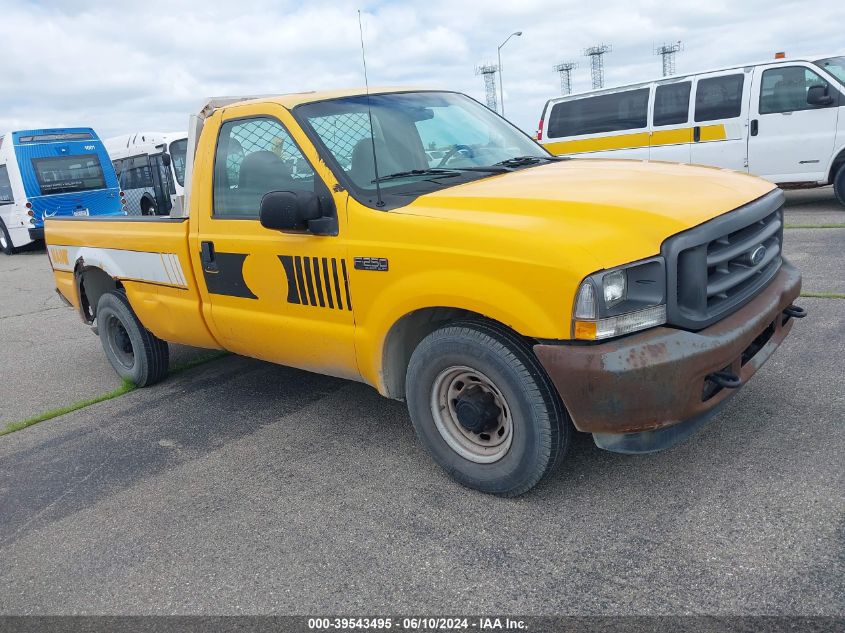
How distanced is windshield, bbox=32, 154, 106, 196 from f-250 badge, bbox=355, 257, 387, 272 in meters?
16.6

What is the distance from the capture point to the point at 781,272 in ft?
12.2

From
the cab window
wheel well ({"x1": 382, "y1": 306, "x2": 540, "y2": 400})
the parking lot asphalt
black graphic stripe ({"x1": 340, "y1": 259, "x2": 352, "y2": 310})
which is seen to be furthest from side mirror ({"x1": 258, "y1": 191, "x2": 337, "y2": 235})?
the parking lot asphalt

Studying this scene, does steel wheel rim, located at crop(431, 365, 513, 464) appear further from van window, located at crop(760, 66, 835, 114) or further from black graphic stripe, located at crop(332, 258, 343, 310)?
van window, located at crop(760, 66, 835, 114)

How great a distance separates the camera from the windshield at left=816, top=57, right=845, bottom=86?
33.8 ft

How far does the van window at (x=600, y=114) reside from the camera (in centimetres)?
1207

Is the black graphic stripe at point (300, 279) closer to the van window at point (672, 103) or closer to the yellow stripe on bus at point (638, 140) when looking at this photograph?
the yellow stripe on bus at point (638, 140)

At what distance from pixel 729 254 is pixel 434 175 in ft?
4.94

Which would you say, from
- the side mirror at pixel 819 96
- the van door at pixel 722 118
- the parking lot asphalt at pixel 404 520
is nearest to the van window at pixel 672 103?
the van door at pixel 722 118

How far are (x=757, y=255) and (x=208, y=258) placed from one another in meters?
2.99

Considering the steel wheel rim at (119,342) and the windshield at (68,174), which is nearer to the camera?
the steel wheel rim at (119,342)

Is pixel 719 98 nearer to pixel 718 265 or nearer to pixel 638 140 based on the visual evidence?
pixel 638 140

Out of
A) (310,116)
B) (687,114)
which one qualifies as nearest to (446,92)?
(310,116)

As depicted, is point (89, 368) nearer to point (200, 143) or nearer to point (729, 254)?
point (200, 143)

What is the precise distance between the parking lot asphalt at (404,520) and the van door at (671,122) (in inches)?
303
